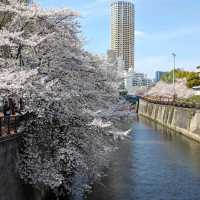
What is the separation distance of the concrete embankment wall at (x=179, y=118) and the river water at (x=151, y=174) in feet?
30.1

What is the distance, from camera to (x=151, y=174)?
33.1 m

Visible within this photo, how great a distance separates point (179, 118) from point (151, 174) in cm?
3928

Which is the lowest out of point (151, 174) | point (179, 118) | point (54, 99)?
point (151, 174)

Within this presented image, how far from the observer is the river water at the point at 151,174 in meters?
27.1

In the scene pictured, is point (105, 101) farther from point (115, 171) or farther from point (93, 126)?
point (115, 171)

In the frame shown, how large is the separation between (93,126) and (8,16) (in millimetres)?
6903

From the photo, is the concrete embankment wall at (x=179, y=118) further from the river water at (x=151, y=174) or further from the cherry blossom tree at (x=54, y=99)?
the cherry blossom tree at (x=54, y=99)

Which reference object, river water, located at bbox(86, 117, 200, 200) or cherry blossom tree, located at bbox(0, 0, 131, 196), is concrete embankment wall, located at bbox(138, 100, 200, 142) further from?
cherry blossom tree, located at bbox(0, 0, 131, 196)

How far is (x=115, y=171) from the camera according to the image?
110 ft

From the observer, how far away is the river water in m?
27.1

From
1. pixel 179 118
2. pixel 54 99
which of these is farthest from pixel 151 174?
pixel 179 118

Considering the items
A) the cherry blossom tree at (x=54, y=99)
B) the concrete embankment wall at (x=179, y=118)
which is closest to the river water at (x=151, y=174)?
the cherry blossom tree at (x=54, y=99)

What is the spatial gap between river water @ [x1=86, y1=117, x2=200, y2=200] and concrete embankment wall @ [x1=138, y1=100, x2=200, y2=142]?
30.1 ft

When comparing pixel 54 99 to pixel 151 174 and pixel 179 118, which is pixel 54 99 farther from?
pixel 179 118
